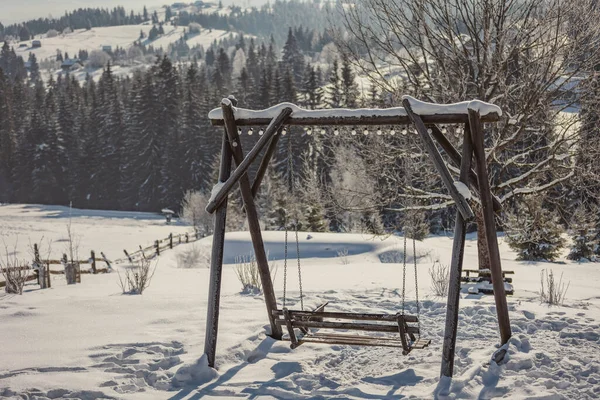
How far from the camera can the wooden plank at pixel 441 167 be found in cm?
515

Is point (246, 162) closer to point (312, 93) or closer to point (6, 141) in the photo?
point (312, 93)

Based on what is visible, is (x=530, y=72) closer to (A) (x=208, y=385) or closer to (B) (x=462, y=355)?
(B) (x=462, y=355)

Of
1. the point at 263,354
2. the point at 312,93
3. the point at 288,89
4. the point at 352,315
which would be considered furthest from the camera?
the point at 288,89

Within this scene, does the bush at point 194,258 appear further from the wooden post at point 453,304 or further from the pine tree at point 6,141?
the pine tree at point 6,141

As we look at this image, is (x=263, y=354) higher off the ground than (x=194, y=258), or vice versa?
(x=263, y=354)

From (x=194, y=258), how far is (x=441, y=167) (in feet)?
52.7

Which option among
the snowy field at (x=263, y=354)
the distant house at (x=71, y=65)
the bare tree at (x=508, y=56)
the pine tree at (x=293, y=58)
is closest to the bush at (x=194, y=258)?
the snowy field at (x=263, y=354)

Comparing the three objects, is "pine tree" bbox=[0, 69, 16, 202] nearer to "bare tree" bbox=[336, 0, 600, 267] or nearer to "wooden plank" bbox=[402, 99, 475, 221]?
"bare tree" bbox=[336, 0, 600, 267]

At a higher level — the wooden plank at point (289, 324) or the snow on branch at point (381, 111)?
the snow on branch at point (381, 111)

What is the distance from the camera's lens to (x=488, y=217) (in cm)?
560

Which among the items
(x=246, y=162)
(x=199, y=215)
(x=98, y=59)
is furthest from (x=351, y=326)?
(x=98, y=59)

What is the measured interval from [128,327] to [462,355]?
374 cm

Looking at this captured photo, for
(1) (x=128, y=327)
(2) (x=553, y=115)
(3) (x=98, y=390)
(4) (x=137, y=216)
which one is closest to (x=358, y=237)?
(2) (x=553, y=115)

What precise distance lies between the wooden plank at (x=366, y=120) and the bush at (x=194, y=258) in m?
14.5
